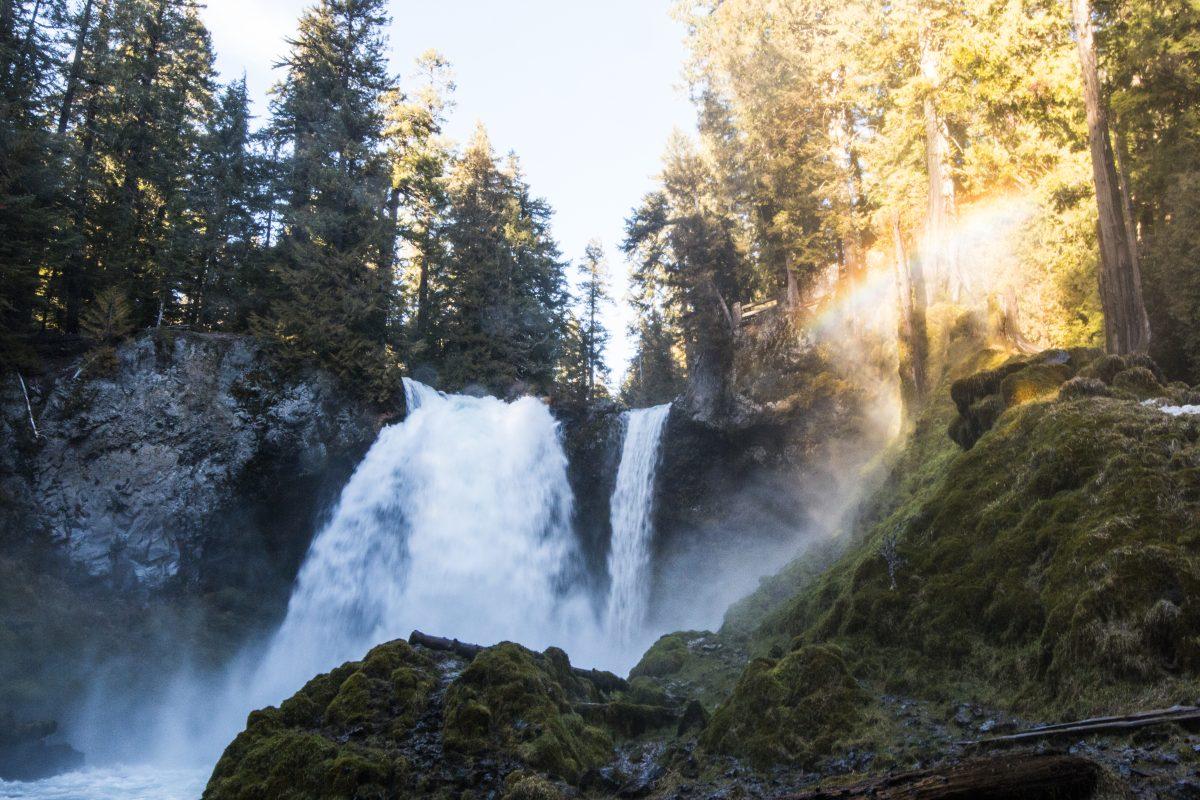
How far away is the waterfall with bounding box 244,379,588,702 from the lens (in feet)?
69.6

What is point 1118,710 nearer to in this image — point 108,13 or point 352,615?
point 352,615

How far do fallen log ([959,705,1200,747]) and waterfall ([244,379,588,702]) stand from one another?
60.4 ft

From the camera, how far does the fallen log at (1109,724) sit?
4328 millimetres

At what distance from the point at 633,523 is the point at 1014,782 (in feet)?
71.5

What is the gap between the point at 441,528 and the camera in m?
23.0

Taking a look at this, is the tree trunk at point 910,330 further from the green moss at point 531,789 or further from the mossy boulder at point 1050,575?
the green moss at point 531,789

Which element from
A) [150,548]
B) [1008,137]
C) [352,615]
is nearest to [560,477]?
[352,615]

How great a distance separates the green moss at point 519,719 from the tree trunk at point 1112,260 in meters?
11.6

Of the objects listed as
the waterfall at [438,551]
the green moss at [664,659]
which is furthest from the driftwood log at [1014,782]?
the waterfall at [438,551]

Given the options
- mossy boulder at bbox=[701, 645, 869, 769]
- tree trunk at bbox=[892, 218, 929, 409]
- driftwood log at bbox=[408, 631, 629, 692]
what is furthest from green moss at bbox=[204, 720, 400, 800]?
tree trunk at bbox=[892, 218, 929, 409]

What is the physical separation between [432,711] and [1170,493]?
28.2 feet

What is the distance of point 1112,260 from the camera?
12.4 meters

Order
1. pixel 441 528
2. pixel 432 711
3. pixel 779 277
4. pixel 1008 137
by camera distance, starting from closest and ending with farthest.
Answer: pixel 432 711
pixel 1008 137
pixel 441 528
pixel 779 277

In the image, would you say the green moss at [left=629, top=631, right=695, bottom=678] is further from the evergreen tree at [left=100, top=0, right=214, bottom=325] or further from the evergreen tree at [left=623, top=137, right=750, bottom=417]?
the evergreen tree at [left=100, top=0, right=214, bottom=325]
